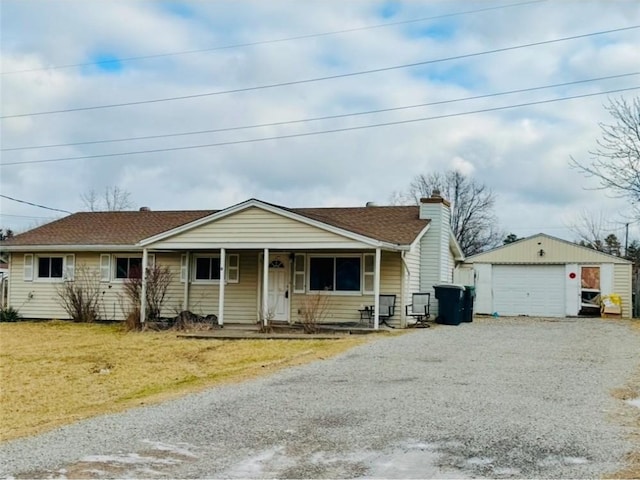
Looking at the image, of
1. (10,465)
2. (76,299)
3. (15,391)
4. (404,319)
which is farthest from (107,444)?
(76,299)

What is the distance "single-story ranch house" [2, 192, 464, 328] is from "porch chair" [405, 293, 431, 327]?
24cm

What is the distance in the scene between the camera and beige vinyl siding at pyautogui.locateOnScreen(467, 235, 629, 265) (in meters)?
25.5

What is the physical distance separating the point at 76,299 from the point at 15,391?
11.9 metres

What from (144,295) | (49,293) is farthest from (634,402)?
(49,293)

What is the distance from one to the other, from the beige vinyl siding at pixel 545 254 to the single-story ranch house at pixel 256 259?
2.01 meters

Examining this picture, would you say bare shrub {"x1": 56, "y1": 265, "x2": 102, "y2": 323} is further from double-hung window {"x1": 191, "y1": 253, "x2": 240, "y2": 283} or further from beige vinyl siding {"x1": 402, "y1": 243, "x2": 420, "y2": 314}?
beige vinyl siding {"x1": 402, "y1": 243, "x2": 420, "y2": 314}

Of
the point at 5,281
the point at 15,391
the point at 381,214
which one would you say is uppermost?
the point at 381,214

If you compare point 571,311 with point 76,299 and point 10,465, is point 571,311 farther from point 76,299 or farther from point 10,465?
point 10,465

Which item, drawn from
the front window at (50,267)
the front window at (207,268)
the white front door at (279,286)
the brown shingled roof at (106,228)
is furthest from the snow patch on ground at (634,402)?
the front window at (50,267)

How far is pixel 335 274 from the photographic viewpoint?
2023 centimetres

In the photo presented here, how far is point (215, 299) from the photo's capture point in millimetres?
21547

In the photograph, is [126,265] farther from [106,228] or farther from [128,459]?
[128,459]

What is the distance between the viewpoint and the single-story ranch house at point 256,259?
1912cm

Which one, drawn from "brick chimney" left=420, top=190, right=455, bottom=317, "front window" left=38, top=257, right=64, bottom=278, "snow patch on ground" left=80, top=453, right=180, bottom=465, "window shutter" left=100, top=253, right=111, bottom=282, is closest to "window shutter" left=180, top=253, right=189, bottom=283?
"window shutter" left=100, top=253, right=111, bottom=282
